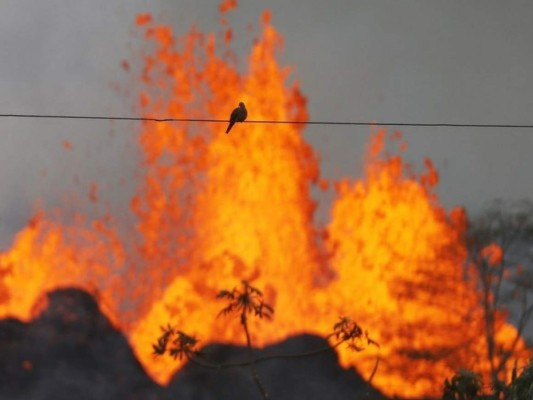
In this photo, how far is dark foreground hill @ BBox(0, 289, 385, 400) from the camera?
4062 cm

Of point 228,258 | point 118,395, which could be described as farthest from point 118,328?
point 228,258

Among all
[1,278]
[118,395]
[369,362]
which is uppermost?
[1,278]

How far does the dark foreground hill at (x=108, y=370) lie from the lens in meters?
40.6

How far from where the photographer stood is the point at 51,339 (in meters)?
42.7

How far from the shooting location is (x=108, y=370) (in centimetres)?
4178

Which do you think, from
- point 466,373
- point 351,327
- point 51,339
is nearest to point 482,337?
point 351,327

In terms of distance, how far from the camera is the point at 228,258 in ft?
134

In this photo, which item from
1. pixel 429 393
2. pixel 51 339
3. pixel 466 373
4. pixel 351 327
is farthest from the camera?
A: pixel 51 339

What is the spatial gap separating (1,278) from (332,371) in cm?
1654

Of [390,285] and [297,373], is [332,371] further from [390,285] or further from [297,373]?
[390,285]

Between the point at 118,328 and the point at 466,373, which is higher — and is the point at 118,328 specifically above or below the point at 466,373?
below

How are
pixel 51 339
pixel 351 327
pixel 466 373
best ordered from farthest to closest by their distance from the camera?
pixel 51 339, pixel 351 327, pixel 466 373

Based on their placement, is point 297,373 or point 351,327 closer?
point 351,327

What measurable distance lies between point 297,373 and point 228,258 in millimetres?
6565
